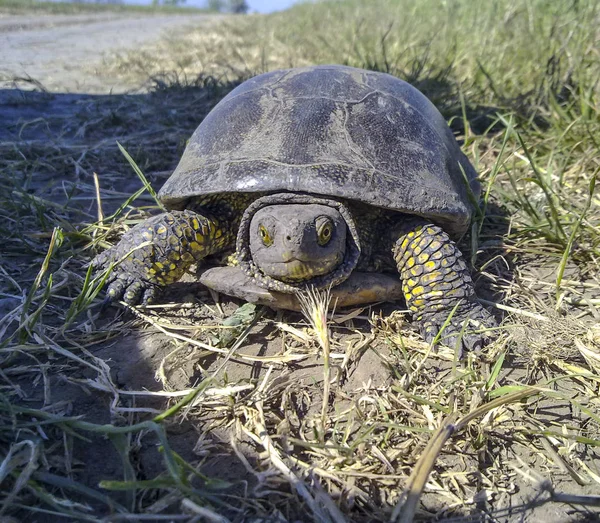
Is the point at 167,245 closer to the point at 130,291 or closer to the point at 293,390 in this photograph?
the point at 130,291

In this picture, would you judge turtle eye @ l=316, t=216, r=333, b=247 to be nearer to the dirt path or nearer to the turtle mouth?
the turtle mouth

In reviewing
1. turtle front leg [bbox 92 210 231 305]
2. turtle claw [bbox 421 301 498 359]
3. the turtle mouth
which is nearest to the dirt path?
turtle front leg [bbox 92 210 231 305]

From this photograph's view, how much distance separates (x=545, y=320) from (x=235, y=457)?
1.37m

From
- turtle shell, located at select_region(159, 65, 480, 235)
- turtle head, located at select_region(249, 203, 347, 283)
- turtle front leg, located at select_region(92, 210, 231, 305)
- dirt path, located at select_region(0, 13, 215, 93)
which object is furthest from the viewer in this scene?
dirt path, located at select_region(0, 13, 215, 93)

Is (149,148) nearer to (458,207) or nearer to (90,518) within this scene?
(458,207)

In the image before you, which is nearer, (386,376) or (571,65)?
(386,376)

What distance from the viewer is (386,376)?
5.34ft

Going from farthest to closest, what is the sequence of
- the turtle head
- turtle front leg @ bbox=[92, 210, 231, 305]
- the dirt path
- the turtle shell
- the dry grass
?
the dirt path < turtle front leg @ bbox=[92, 210, 231, 305] < the turtle shell < the turtle head < the dry grass

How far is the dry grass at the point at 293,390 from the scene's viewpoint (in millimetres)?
1182

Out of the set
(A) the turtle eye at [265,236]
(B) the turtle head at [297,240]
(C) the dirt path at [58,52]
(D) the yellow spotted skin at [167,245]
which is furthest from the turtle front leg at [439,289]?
(C) the dirt path at [58,52]

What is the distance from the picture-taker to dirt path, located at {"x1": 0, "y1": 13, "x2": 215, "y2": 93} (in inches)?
203

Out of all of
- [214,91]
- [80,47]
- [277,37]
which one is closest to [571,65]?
[214,91]

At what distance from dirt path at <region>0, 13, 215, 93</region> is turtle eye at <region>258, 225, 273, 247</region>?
13.6ft

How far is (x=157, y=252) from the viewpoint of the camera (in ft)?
6.28
